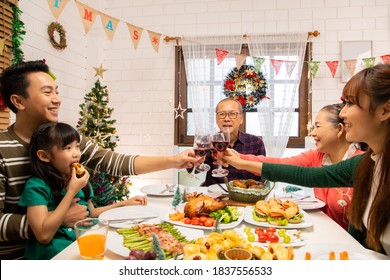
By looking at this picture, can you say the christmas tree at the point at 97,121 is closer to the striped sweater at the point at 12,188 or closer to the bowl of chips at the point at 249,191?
the striped sweater at the point at 12,188

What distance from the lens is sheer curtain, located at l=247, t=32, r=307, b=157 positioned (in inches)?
157

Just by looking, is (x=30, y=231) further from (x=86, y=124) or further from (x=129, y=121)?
(x=129, y=121)

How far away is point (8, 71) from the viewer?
1.43 metres

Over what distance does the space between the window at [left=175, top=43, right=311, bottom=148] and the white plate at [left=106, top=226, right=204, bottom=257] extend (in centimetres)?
320

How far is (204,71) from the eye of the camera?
13.8ft

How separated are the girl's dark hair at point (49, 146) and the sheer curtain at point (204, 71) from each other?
114 inches

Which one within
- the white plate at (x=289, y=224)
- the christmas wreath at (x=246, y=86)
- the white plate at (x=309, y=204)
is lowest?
the white plate at (x=289, y=224)

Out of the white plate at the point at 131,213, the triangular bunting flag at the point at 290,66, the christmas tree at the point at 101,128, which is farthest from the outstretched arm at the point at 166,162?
the triangular bunting flag at the point at 290,66

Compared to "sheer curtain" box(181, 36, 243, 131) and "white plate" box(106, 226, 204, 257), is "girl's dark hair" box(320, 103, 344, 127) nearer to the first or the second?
"white plate" box(106, 226, 204, 257)

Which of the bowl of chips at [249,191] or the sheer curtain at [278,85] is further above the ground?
the sheer curtain at [278,85]

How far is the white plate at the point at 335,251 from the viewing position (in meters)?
0.90

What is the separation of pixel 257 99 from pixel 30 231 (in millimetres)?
3353

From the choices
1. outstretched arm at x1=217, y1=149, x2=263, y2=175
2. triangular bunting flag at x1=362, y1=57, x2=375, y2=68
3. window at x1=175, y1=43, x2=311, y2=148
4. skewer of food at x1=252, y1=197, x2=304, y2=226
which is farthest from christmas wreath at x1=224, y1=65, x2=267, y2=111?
skewer of food at x1=252, y1=197, x2=304, y2=226
